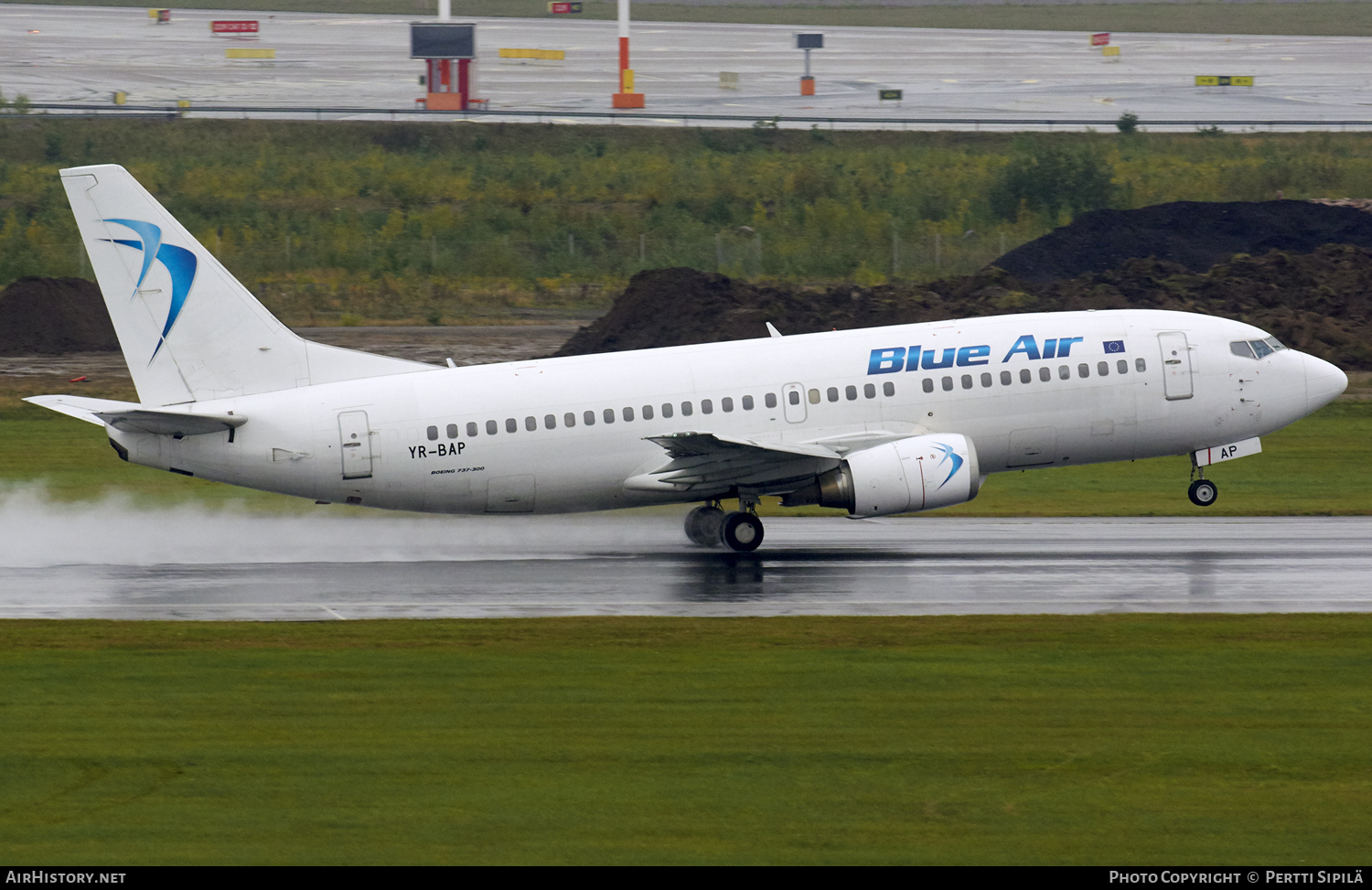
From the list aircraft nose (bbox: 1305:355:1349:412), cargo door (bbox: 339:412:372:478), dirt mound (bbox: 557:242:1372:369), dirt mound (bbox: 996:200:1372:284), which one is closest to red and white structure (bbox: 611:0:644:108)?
dirt mound (bbox: 996:200:1372:284)

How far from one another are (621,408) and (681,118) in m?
81.4

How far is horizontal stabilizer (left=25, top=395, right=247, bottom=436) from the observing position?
3003cm

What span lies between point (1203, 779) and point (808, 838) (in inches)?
184

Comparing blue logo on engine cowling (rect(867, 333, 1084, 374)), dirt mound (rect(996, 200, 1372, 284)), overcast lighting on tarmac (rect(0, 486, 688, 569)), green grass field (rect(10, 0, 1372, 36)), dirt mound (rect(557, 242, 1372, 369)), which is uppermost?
green grass field (rect(10, 0, 1372, 36))

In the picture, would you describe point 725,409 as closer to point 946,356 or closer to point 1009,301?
point 946,356

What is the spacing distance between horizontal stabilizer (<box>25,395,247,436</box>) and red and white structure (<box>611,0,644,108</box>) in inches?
3488

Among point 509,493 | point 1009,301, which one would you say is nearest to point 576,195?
point 1009,301

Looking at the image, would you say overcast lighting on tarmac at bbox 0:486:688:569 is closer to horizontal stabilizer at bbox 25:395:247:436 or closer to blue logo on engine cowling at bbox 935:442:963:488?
horizontal stabilizer at bbox 25:395:247:436

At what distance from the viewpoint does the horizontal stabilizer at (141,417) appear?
30031mm

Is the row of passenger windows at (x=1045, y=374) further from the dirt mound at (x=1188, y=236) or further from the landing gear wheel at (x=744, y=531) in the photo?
the dirt mound at (x=1188, y=236)

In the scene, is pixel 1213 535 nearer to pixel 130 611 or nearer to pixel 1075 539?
pixel 1075 539

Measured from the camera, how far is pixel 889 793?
1703 cm

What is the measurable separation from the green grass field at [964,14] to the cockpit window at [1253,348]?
135 meters

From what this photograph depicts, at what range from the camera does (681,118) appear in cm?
11069
